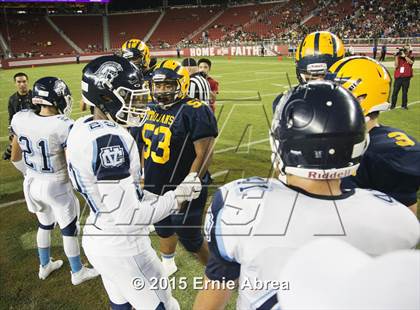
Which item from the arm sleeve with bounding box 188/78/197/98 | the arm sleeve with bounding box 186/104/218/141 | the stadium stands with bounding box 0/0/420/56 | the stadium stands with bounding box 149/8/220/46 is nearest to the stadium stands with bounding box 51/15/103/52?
the stadium stands with bounding box 0/0/420/56

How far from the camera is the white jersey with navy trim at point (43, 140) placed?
10.7 feet

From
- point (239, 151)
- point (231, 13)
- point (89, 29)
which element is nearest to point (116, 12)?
point (89, 29)

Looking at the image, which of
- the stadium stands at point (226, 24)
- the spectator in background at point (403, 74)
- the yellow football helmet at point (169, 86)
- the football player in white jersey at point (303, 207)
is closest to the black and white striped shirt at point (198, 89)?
the yellow football helmet at point (169, 86)

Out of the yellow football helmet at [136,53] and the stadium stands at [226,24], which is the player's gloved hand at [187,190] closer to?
the yellow football helmet at [136,53]

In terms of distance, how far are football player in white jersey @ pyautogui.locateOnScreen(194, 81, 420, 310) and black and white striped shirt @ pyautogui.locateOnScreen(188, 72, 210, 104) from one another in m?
4.63

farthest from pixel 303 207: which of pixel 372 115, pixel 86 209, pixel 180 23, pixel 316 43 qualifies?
pixel 180 23

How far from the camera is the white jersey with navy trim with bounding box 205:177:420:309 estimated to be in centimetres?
117

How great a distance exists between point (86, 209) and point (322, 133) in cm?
451

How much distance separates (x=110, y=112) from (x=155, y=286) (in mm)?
1126

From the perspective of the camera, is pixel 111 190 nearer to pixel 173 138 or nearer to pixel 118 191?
pixel 118 191

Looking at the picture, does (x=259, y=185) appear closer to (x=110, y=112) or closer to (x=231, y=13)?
(x=110, y=112)

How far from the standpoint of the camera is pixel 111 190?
2.00 meters

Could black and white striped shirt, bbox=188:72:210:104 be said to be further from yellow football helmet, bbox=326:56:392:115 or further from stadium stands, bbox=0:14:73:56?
stadium stands, bbox=0:14:73:56

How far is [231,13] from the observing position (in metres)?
46.8
